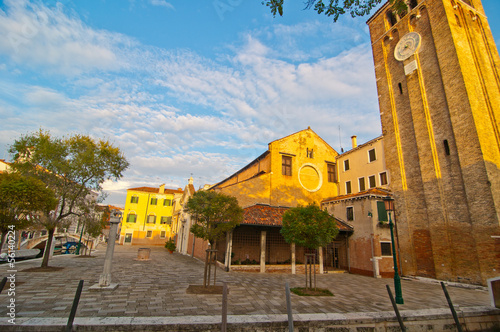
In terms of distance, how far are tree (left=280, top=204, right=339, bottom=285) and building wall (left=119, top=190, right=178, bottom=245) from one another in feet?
114

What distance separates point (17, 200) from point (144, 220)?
3494 centimetres

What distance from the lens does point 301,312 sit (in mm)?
7566

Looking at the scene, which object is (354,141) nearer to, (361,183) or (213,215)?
(361,183)

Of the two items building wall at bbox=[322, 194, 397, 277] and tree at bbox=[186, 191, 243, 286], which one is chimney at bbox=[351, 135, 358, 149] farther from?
tree at bbox=[186, 191, 243, 286]

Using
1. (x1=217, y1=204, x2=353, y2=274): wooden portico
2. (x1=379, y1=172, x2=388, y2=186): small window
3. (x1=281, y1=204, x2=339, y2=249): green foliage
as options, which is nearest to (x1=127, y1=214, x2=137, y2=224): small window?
(x1=217, y1=204, x2=353, y2=274): wooden portico

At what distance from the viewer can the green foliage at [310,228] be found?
39.2 ft

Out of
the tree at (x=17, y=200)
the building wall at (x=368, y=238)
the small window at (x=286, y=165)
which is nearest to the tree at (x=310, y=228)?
the building wall at (x=368, y=238)

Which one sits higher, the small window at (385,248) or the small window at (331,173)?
the small window at (331,173)

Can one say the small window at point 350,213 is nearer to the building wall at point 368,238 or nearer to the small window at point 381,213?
the building wall at point 368,238

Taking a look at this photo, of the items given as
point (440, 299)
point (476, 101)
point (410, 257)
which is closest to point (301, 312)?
point (440, 299)

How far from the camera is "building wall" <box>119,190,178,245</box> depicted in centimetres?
4191

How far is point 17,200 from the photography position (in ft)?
33.8

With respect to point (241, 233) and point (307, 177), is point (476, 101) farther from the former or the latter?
point (241, 233)

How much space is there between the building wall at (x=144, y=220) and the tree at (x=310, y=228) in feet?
114
